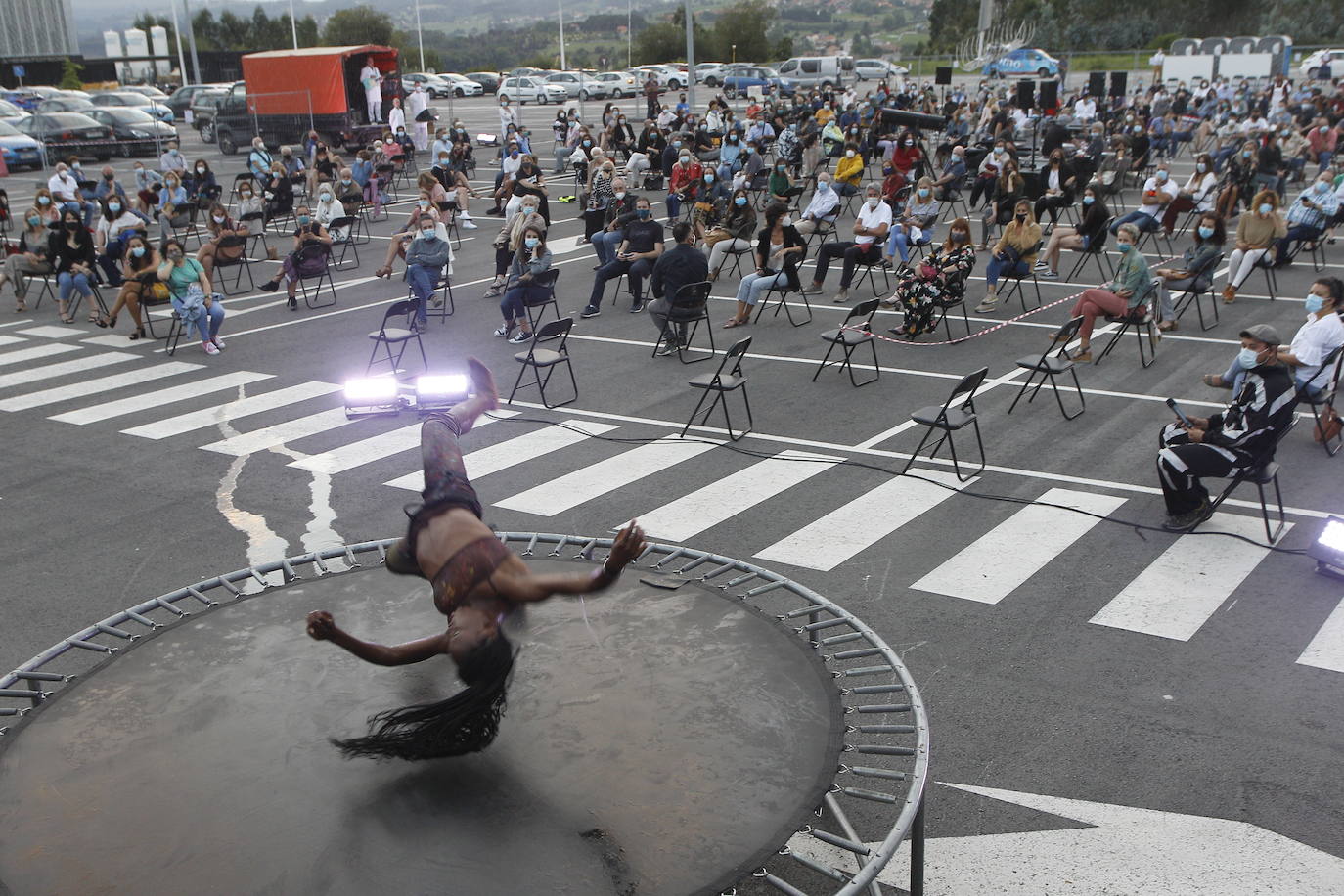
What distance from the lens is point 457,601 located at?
4.88 m

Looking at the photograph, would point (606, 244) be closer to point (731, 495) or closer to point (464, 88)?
point (731, 495)

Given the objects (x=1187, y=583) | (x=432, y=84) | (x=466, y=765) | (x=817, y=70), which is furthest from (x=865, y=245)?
(x=432, y=84)

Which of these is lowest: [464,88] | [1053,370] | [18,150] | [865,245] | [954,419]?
[954,419]

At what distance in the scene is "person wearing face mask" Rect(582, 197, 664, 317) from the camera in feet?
54.9

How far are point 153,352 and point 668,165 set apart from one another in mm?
16240

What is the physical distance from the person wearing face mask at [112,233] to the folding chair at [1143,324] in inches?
601

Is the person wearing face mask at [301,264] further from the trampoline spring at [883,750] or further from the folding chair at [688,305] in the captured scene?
the trampoline spring at [883,750]

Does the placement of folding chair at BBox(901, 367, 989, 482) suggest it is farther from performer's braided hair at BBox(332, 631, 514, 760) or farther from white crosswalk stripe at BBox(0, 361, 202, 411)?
white crosswalk stripe at BBox(0, 361, 202, 411)

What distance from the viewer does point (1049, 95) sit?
3722 centimetres

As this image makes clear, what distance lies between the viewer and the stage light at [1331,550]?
8148 mm

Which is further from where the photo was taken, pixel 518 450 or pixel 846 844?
pixel 518 450

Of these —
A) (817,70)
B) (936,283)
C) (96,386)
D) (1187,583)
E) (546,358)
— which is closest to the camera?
(1187,583)

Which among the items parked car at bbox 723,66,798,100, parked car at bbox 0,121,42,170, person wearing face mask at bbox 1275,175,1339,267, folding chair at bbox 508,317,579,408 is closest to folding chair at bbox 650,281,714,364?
folding chair at bbox 508,317,579,408

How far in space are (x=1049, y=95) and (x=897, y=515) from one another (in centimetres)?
3194
